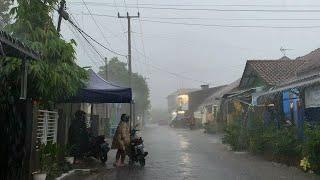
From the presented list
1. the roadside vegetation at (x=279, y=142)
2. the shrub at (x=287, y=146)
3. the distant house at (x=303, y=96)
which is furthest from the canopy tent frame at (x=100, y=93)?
the distant house at (x=303, y=96)

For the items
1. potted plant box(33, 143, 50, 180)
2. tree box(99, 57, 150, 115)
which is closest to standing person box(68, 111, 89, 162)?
potted plant box(33, 143, 50, 180)

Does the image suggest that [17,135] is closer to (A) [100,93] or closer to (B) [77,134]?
(A) [100,93]

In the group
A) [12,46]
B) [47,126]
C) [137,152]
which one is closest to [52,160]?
[47,126]

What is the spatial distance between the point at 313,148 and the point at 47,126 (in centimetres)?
727

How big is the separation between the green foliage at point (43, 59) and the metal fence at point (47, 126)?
19.7 inches

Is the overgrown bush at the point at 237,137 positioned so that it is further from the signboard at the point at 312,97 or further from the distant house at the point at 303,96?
the signboard at the point at 312,97

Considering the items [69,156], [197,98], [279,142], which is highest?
[197,98]

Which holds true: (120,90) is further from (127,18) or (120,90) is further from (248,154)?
(127,18)

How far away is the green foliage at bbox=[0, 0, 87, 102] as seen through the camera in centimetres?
1191

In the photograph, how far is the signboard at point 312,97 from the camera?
17125 mm

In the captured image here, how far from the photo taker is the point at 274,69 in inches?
1166

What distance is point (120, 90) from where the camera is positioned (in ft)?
53.6

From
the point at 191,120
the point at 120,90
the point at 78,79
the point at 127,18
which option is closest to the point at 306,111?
the point at 120,90

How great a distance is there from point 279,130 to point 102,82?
6.49m
